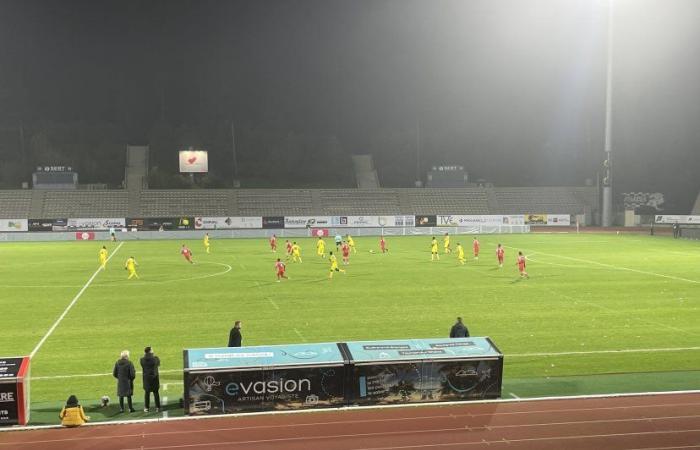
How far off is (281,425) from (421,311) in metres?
12.6

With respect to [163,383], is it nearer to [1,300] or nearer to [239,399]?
[239,399]

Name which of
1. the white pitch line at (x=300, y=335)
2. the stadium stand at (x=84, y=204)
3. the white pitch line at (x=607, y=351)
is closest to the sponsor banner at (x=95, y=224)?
the stadium stand at (x=84, y=204)

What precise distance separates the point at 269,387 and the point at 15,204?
68585mm

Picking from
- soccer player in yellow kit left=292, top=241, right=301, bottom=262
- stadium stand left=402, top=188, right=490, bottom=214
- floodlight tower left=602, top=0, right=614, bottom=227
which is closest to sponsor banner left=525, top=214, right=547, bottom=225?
stadium stand left=402, top=188, right=490, bottom=214

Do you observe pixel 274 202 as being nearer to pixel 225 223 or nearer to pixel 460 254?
pixel 225 223

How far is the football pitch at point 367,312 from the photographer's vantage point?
16125 millimetres

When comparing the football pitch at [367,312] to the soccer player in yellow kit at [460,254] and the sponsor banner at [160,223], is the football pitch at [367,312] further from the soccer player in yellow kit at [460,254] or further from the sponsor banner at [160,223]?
the sponsor banner at [160,223]

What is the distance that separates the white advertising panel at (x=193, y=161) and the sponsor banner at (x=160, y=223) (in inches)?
330

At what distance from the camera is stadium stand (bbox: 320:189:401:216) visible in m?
79.4

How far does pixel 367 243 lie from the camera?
56875 millimetres

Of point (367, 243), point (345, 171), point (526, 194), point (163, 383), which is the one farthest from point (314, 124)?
point (163, 383)

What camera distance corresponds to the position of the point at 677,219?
3063 inches

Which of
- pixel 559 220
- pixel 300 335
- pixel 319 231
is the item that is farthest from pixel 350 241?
pixel 559 220

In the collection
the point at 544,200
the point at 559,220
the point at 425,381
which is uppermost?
the point at 544,200
